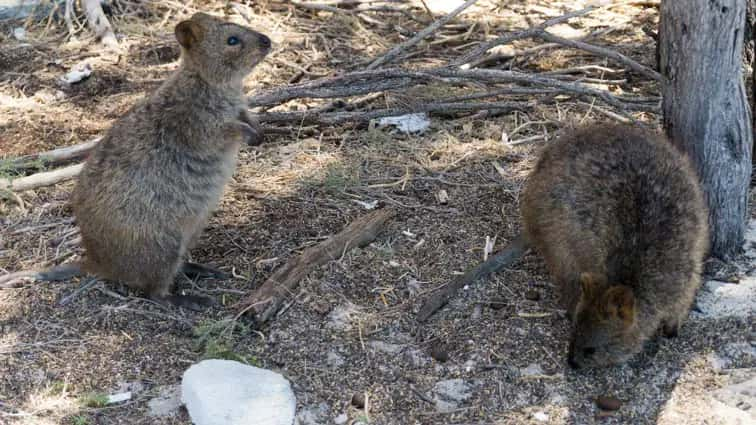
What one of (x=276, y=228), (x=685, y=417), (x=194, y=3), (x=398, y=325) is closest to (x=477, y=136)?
(x=276, y=228)

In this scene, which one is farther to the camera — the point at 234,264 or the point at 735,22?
the point at 234,264

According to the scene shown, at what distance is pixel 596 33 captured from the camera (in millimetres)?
7301

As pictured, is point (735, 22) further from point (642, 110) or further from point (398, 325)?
point (398, 325)

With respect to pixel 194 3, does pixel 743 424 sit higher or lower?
lower

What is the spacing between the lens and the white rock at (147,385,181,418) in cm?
382

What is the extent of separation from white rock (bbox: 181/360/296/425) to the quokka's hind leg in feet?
3.23

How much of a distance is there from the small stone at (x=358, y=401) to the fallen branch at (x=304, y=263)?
0.68 metres

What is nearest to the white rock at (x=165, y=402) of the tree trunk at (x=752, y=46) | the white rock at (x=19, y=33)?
the tree trunk at (x=752, y=46)

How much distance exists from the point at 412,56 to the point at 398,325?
10.8 feet

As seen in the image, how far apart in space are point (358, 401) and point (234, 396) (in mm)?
552

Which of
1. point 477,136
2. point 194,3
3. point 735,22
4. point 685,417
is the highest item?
point 735,22

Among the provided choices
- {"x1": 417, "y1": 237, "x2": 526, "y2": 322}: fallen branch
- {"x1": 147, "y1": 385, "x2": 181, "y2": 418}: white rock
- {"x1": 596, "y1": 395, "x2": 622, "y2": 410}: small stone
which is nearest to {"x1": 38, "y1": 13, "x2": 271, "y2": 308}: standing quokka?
{"x1": 147, "y1": 385, "x2": 181, "y2": 418}: white rock

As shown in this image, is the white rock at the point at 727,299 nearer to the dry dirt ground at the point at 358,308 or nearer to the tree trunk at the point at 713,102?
the dry dirt ground at the point at 358,308

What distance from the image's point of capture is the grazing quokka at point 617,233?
3.99 meters
